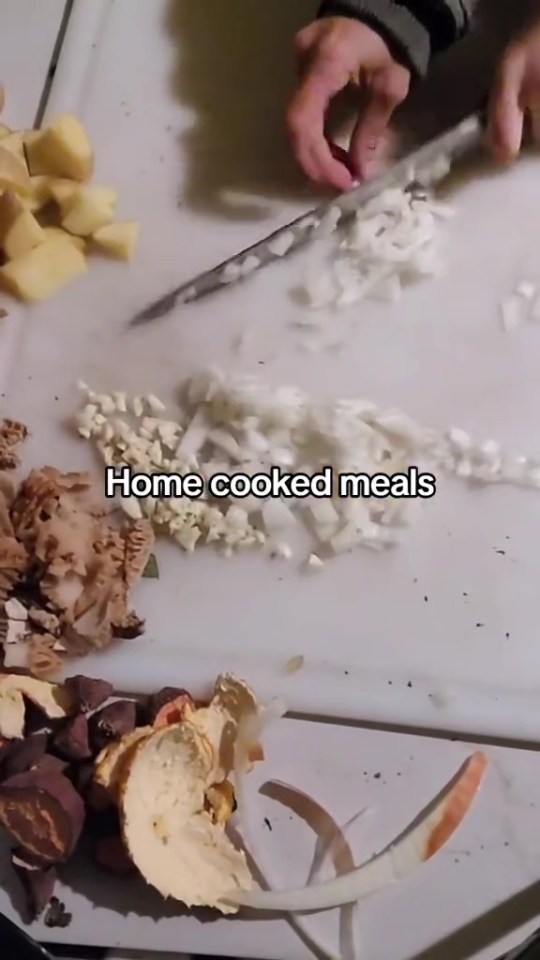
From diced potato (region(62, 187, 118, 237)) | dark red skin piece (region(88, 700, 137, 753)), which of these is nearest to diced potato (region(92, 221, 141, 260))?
diced potato (region(62, 187, 118, 237))

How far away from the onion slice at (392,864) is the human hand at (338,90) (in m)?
0.44

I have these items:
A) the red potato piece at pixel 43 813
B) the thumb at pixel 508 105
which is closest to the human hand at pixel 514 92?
the thumb at pixel 508 105

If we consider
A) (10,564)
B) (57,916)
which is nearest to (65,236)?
(10,564)

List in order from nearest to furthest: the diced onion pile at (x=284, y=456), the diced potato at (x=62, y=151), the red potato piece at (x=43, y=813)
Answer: the red potato piece at (x=43, y=813)
the diced onion pile at (x=284, y=456)
the diced potato at (x=62, y=151)

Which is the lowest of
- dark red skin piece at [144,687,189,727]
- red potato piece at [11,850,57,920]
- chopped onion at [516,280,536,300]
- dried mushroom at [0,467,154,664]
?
red potato piece at [11,850,57,920]

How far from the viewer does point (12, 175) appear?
82 cm

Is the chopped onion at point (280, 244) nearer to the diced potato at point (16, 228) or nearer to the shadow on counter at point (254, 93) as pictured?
the shadow on counter at point (254, 93)

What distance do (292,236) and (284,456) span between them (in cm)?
18

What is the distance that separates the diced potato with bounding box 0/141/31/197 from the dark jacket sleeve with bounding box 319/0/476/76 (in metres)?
0.26

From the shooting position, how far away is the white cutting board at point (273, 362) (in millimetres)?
A: 723

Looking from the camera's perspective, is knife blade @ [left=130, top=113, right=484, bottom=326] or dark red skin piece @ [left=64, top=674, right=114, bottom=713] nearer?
dark red skin piece @ [left=64, top=674, right=114, bottom=713]

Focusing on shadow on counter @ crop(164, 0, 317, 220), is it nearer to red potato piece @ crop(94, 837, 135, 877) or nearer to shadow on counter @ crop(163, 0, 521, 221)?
shadow on counter @ crop(163, 0, 521, 221)

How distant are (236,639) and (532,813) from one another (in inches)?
8.4

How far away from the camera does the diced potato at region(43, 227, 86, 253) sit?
84cm
